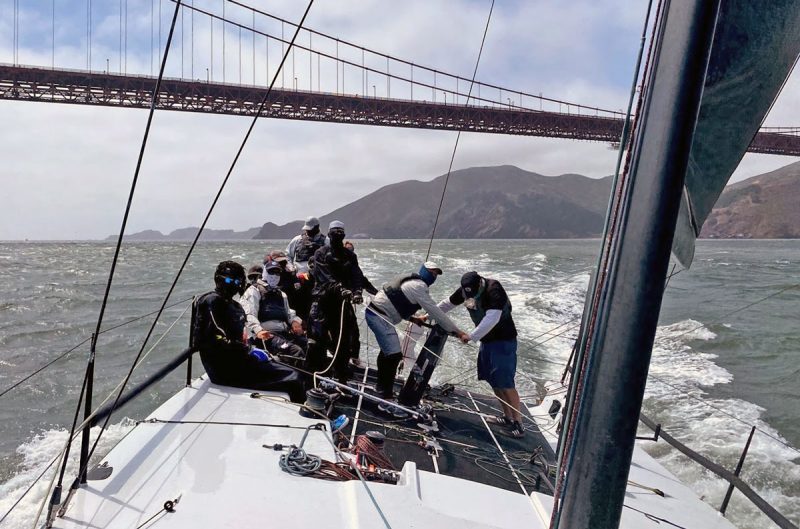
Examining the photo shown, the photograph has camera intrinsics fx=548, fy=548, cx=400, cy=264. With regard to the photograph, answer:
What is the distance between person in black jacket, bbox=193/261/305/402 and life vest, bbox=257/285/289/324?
4.22 ft

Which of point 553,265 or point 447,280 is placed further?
point 553,265

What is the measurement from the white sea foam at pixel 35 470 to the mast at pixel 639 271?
3.61m

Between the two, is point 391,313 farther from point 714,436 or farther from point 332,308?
point 714,436

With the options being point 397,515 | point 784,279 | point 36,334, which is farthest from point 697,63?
point 784,279

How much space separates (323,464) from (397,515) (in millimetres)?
512

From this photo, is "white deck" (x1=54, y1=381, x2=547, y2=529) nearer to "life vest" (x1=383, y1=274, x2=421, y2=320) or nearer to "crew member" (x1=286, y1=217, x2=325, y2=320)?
"life vest" (x1=383, y1=274, x2=421, y2=320)

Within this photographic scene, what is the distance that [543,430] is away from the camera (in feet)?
13.0

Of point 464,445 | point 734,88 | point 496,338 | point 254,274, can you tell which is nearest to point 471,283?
point 496,338

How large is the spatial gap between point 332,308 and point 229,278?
0.83m

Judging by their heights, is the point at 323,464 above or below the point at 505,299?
below

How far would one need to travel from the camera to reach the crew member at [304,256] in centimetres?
541

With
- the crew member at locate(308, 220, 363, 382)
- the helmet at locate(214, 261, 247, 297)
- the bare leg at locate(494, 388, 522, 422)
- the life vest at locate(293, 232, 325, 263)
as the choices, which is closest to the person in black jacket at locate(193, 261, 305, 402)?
the helmet at locate(214, 261, 247, 297)

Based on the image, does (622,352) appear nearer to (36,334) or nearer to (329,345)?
(329,345)

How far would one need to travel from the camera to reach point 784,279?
21.3 metres
